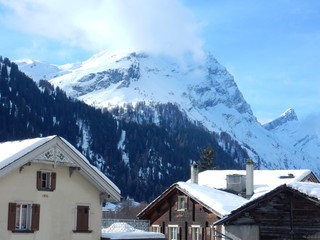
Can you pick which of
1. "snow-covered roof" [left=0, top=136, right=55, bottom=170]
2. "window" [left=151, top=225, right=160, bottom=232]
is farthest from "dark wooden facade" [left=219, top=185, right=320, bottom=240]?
"window" [left=151, top=225, right=160, bottom=232]

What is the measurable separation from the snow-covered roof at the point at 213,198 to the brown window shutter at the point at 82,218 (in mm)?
13609

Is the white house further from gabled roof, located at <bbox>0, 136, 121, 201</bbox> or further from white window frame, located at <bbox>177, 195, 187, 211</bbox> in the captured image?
white window frame, located at <bbox>177, 195, 187, 211</bbox>

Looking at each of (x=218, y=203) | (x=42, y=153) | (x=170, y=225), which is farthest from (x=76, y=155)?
(x=170, y=225)

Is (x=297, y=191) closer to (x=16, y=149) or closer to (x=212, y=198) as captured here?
(x=16, y=149)

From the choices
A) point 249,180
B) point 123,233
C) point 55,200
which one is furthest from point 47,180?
point 249,180

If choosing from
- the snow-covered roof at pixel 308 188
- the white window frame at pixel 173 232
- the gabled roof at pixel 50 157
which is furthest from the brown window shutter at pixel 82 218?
the white window frame at pixel 173 232

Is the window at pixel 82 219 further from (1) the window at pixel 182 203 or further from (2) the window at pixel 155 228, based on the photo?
(2) the window at pixel 155 228

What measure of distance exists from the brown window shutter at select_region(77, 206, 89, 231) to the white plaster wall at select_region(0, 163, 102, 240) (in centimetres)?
27

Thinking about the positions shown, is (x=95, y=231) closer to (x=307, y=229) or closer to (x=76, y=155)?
(x=76, y=155)

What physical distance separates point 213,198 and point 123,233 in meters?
14.5

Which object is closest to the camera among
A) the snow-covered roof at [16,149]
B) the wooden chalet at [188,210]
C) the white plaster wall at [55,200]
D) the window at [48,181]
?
the snow-covered roof at [16,149]

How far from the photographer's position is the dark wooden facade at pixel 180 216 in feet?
165

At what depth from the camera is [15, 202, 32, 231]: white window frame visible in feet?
108

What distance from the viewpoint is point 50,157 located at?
33531 mm
